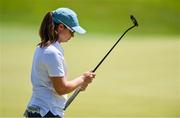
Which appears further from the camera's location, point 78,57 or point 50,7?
point 50,7

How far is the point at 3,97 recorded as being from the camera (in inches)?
215

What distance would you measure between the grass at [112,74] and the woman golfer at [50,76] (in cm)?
207

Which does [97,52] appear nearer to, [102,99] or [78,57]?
[78,57]

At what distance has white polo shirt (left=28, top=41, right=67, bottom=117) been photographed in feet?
9.43

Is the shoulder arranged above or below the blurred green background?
above

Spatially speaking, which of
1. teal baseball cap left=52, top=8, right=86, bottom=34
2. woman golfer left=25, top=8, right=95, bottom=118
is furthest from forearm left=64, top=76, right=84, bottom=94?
teal baseball cap left=52, top=8, right=86, bottom=34

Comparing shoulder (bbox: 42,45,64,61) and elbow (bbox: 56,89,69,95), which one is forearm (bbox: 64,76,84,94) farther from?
shoulder (bbox: 42,45,64,61)

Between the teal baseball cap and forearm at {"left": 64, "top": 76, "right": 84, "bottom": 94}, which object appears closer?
forearm at {"left": 64, "top": 76, "right": 84, "bottom": 94}

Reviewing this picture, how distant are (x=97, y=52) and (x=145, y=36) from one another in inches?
33.7

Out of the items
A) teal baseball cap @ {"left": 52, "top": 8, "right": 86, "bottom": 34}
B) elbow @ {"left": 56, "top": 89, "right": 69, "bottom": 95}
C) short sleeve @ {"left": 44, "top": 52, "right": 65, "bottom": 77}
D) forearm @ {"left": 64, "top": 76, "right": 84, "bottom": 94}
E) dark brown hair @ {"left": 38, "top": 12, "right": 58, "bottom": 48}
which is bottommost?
elbow @ {"left": 56, "top": 89, "right": 69, "bottom": 95}

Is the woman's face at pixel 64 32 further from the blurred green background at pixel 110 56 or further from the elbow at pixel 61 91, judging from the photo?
the blurred green background at pixel 110 56

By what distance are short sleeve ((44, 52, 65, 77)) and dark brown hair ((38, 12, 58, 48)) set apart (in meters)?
0.08

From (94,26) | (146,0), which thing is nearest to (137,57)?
(94,26)

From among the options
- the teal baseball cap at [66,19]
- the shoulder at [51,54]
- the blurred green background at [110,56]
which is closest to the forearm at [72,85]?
the shoulder at [51,54]
